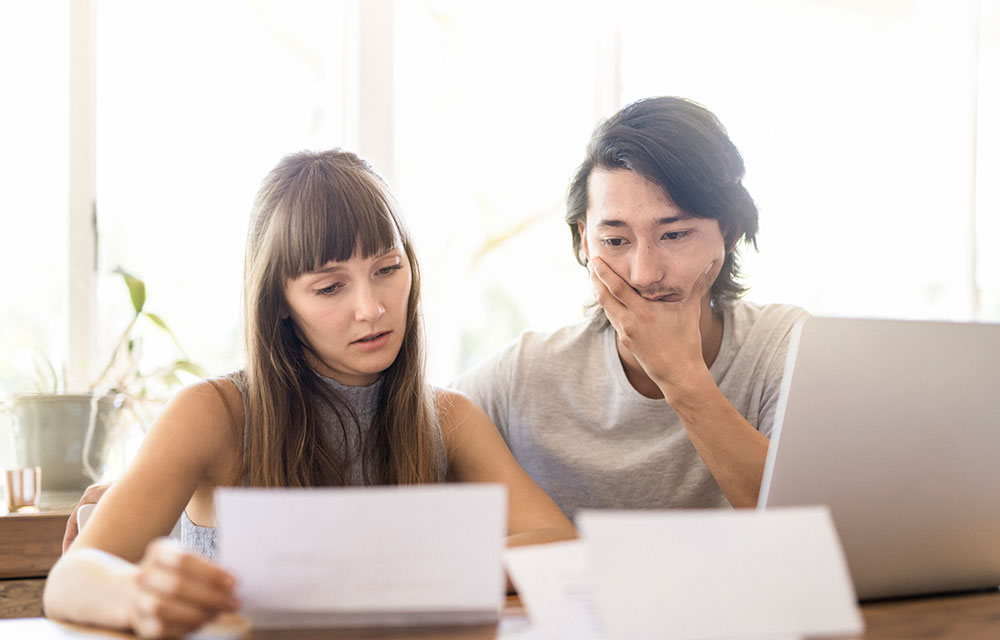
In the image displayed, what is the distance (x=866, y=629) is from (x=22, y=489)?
1389mm

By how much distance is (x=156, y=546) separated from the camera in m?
0.71

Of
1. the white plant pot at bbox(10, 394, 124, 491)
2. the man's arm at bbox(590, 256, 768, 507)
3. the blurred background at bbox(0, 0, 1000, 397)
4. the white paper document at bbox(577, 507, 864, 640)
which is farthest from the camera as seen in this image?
the blurred background at bbox(0, 0, 1000, 397)

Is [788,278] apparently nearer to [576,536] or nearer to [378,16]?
[378,16]

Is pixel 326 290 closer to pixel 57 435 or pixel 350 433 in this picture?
pixel 350 433

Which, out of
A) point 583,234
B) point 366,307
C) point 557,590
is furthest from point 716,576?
point 583,234

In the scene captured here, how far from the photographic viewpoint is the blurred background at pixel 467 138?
7.00 ft

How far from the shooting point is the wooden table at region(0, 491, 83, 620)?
154 centimetres

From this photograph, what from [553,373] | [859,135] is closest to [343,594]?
[553,373]

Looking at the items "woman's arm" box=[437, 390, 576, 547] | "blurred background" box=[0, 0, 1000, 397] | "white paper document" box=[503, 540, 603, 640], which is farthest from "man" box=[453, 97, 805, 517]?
"white paper document" box=[503, 540, 603, 640]

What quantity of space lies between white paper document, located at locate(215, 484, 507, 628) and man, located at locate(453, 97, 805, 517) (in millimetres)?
715

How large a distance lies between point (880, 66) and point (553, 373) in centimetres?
217

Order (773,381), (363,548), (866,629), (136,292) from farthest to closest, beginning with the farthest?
(136,292)
(773,381)
(866,629)
(363,548)

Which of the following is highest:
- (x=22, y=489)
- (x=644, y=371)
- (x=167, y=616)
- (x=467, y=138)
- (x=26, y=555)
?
(x=467, y=138)

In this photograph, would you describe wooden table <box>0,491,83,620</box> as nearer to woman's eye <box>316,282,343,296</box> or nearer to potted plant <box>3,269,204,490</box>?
potted plant <box>3,269,204,490</box>
